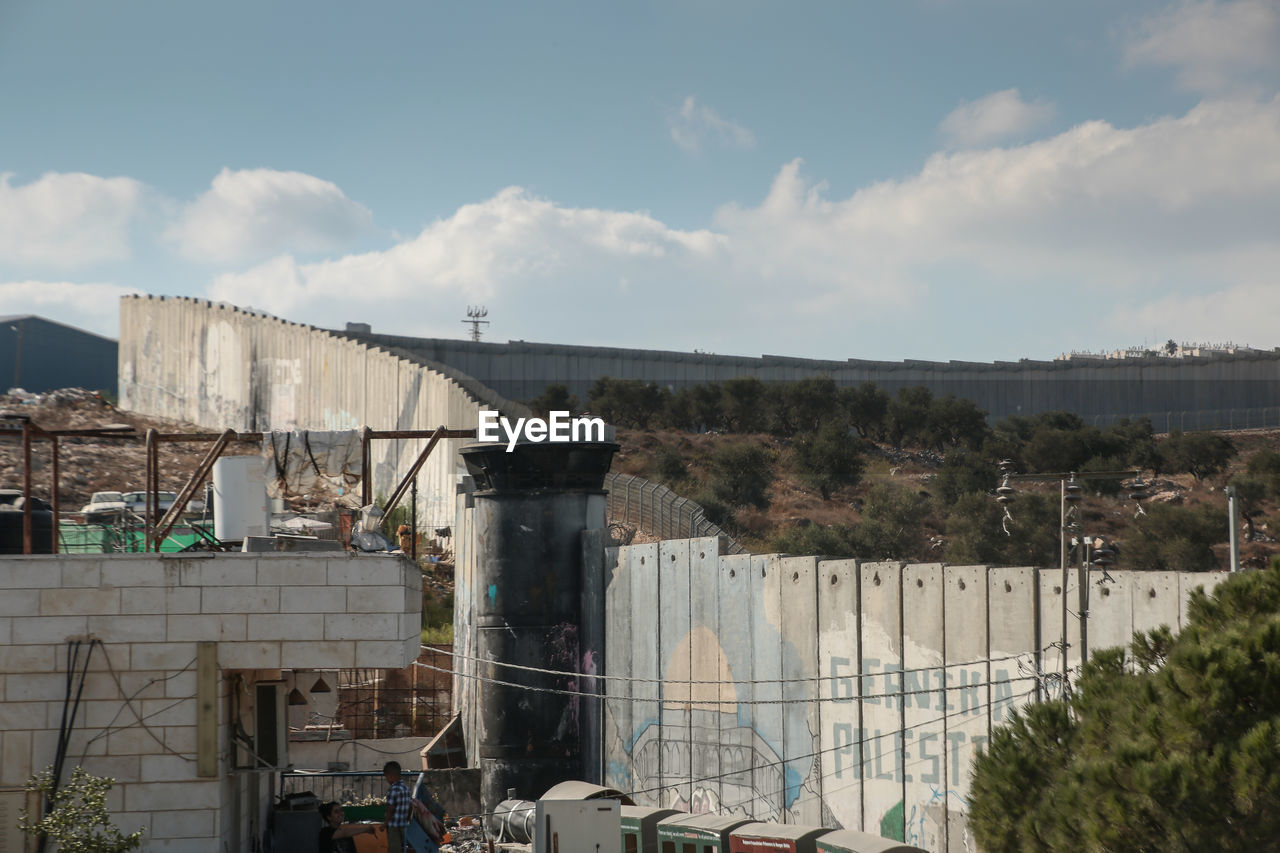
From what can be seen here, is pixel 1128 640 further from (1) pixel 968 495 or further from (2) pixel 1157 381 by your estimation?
(2) pixel 1157 381

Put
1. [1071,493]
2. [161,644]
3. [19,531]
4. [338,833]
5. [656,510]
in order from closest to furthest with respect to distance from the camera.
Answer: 1. [1071,493]
2. [161,644]
3. [19,531]
4. [338,833]
5. [656,510]

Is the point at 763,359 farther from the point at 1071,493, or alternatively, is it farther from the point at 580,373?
the point at 1071,493

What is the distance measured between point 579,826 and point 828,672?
3.16 metres

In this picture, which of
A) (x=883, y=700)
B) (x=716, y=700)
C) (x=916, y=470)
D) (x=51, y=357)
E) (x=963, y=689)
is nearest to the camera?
(x=963, y=689)

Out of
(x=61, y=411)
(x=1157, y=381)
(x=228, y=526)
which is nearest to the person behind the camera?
(x=228, y=526)

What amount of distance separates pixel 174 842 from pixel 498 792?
6.69m

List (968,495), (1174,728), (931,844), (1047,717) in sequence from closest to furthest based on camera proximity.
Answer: (1174,728) → (1047,717) → (931,844) → (968,495)

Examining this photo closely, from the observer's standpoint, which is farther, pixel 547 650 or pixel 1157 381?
pixel 1157 381

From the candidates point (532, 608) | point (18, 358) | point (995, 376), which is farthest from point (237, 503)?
point (18, 358)

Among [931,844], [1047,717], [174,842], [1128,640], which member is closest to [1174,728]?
[1047,717]

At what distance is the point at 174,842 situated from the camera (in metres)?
12.4

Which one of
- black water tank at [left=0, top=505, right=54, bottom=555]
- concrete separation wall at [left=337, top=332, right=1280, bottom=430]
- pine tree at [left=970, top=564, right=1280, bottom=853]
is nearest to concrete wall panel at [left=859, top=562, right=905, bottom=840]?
pine tree at [left=970, top=564, right=1280, bottom=853]

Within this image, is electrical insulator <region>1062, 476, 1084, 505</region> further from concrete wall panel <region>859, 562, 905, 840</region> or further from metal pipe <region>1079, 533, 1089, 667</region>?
concrete wall panel <region>859, 562, 905, 840</region>

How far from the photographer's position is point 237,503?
569 inches
